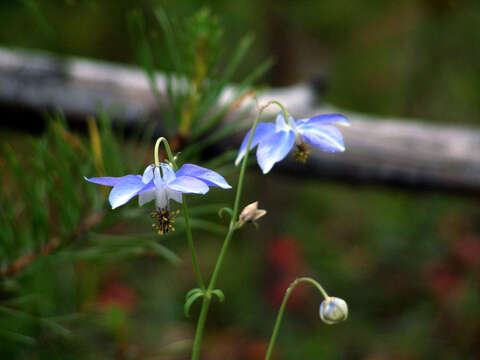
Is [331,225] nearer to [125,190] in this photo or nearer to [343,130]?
[343,130]

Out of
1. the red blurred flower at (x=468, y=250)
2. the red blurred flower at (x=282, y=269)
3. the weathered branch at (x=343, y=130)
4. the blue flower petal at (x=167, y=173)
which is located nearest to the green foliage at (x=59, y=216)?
the blue flower petal at (x=167, y=173)

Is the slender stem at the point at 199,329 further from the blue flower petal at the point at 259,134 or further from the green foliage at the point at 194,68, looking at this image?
the green foliage at the point at 194,68

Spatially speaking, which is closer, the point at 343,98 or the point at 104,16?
the point at 104,16

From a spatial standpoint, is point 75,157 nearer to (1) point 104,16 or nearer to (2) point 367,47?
(1) point 104,16

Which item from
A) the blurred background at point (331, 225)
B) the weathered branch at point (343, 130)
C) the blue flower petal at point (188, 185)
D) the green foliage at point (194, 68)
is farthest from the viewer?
the blurred background at point (331, 225)

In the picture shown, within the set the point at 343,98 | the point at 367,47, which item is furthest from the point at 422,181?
the point at 367,47

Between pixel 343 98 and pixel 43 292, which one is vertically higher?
pixel 343 98
